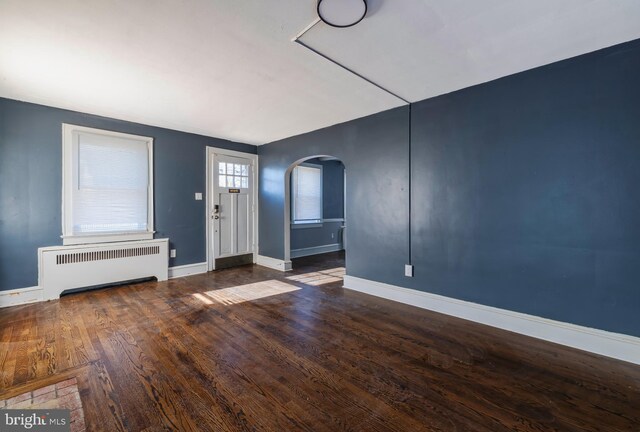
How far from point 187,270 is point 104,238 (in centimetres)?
129

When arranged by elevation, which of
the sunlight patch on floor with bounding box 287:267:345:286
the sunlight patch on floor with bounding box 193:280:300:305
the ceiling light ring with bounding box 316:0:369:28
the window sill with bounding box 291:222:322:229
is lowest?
the sunlight patch on floor with bounding box 193:280:300:305

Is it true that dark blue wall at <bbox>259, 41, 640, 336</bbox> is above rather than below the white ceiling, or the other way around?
below

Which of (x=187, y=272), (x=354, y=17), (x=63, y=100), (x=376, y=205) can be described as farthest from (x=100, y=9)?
(x=187, y=272)

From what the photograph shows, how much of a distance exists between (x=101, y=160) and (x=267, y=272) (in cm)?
303

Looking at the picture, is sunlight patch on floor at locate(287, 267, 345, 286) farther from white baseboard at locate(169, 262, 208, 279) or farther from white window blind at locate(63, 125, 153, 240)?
white window blind at locate(63, 125, 153, 240)

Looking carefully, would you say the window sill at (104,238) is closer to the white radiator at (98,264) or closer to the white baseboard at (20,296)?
the white radiator at (98,264)

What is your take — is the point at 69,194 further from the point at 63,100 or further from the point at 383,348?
the point at 383,348

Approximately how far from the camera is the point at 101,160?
3.95m

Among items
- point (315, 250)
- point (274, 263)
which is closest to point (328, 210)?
point (315, 250)

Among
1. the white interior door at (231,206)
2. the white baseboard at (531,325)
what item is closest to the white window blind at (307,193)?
the white interior door at (231,206)

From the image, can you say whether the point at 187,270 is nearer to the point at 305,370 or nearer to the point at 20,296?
the point at 20,296

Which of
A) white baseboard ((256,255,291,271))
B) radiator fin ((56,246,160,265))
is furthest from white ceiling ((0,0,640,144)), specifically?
white baseboard ((256,255,291,271))

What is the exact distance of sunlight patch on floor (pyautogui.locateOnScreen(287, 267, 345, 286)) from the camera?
14.6ft

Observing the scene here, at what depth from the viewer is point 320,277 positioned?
4.71 meters
